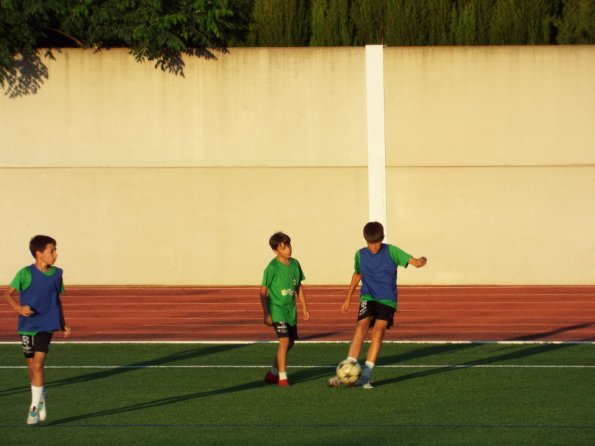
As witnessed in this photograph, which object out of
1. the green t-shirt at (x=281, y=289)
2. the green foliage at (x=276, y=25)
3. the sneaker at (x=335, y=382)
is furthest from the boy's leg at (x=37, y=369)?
the green foliage at (x=276, y=25)

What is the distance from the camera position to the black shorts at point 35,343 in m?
9.76

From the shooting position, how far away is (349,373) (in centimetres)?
1136

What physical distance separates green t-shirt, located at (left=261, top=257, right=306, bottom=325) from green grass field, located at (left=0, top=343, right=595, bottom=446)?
2.46ft

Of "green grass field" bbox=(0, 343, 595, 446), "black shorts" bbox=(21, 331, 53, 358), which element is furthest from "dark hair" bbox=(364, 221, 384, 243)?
"black shorts" bbox=(21, 331, 53, 358)

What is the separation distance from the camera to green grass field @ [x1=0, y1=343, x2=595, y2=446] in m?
8.96

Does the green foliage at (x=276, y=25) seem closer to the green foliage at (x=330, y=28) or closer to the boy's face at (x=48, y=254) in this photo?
the green foliage at (x=330, y=28)

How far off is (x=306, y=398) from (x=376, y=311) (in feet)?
4.19

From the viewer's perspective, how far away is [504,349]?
15164 millimetres

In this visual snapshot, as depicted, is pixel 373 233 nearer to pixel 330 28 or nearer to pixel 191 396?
pixel 191 396

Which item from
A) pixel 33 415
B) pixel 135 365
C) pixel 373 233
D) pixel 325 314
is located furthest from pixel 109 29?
pixel 33 415

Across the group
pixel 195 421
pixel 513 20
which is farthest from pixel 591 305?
pixel 195 421

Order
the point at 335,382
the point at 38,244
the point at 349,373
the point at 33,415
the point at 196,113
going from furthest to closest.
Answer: the point at 196,113, the point at 335,382, the point at 349,373, the point at 38,244, the point at 33,415

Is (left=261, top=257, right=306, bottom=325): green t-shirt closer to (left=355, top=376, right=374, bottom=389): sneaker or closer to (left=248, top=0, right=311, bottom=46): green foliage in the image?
(left=355, top=376, right=374, bottom=389): sneaker

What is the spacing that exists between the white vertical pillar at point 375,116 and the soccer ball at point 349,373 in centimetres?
1449
